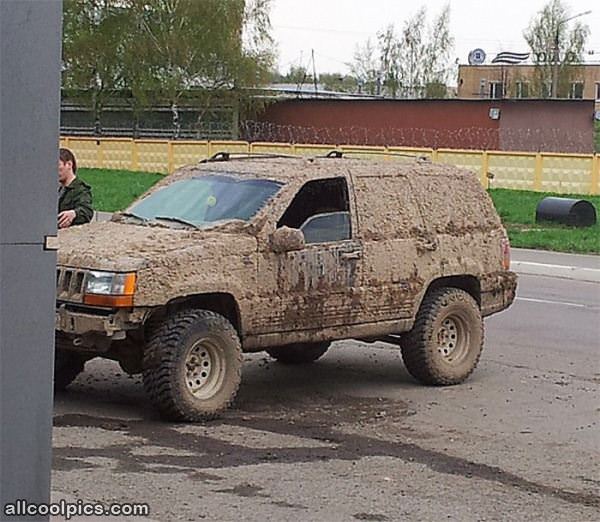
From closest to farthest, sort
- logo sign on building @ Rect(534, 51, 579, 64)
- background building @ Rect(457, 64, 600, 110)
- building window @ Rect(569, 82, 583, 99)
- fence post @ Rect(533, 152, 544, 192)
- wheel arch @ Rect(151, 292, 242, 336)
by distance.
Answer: wheel arch @ Rect(151, 292, 242, 336) → fence post @ Rect(533, 152, 544, 192) → background building @ Rect(457, 64, 600, 110) → logo sign on building @ Rect(534, 51, 579, 64) → building window @ Rect(569, 82, 583, 99)

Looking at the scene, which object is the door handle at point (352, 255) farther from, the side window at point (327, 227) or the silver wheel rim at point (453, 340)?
the silver wheel rim at point (453, 340)

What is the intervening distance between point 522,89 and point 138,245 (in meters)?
74.6

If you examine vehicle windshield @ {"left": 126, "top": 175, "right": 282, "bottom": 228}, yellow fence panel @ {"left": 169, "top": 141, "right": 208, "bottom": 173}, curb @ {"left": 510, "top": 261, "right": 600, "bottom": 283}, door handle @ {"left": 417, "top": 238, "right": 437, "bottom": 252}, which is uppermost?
yellow fence panel @ {"left": 169, "top": 141, "right": 208, "bottom": 173}

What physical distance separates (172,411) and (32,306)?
4938 mm

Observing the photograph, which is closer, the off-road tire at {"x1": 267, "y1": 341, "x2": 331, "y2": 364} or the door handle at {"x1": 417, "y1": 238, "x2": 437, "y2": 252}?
the door handle at {"x1": 417, "y1": 238, "x2": 437, "y2": 252}

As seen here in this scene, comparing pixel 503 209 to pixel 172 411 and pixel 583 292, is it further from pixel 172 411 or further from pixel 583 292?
pixel 172 411

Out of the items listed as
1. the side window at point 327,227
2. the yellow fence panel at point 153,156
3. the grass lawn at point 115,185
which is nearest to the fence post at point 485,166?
the grass lawn at point 115,185

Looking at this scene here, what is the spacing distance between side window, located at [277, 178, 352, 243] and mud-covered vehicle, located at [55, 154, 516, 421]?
0.01 m

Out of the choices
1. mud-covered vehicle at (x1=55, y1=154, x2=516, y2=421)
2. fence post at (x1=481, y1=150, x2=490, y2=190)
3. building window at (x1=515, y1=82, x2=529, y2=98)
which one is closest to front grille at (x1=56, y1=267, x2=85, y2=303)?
mud-covered vehicle at (x1=55, y1=154, x2=516, y2=421)

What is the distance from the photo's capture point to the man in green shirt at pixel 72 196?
383 inches

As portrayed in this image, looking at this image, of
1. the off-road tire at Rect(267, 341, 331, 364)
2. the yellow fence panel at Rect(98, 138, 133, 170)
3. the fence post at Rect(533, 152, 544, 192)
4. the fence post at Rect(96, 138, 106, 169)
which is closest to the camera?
the off-road tire at Rect(267, 341, 331, 364)

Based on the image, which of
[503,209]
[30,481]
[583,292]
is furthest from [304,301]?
[503,209]

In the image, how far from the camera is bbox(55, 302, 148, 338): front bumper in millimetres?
8258

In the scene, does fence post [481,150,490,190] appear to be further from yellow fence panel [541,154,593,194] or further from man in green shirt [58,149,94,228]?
man in green shirt [58,149,94,228]
